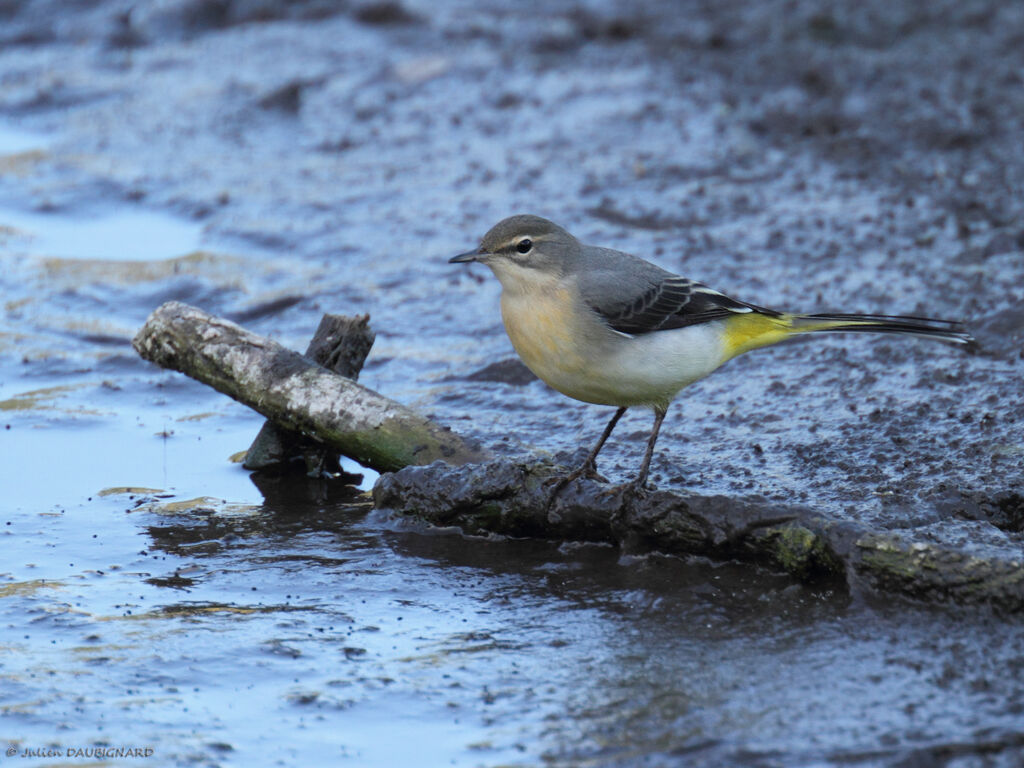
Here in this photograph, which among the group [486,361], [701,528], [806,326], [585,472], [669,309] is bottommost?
[701,528]

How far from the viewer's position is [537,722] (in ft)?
15.4

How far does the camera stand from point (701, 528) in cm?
587

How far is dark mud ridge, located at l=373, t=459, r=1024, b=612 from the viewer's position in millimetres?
5156

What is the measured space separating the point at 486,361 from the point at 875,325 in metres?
3.02

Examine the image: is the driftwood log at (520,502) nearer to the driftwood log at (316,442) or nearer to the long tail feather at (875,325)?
the driftwood log at (316,442)

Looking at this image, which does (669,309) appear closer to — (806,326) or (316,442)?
(806,326)

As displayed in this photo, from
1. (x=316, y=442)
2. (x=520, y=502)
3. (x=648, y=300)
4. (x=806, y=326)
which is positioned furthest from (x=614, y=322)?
(x=316, y=442)

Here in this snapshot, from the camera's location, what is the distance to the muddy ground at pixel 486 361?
191 inches

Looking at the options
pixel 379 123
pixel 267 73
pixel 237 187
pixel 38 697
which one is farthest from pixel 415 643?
pixel 267 73

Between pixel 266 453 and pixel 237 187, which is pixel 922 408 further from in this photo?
pixel 237 187

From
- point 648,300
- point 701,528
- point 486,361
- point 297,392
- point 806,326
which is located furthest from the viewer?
point 486,361

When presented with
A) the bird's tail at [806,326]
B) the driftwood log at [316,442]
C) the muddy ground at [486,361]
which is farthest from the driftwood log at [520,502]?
the bird's tail at [806,326]

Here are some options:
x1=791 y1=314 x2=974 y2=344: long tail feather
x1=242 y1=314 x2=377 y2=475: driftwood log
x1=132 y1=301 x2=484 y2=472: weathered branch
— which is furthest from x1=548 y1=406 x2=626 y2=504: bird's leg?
x1=242 y1=314 x2=377 y2=475: driftwood log

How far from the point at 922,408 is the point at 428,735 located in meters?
4.11
